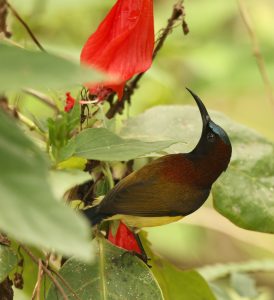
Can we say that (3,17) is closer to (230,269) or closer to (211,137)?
(211,137)

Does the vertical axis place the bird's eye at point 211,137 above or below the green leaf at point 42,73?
below

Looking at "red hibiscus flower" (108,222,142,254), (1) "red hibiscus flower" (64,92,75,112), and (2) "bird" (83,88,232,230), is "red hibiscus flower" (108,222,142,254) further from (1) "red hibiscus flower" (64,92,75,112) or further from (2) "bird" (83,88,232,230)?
(1) "red hibiscus flower" (64,92,75,112)

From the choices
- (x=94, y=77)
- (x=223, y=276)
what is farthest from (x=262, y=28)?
(x=94, y=77)

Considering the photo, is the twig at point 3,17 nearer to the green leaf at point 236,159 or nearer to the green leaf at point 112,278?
the green leaf at point 236,159

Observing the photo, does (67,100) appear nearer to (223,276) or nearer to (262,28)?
(223,276)

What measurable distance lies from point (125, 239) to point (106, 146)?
0.96 ft

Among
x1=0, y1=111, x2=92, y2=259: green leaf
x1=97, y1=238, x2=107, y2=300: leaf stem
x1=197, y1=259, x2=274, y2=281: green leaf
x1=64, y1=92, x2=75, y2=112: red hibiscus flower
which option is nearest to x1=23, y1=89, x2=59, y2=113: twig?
x1=64, y1=92, x2=75, y2=112: red hibiscus flower

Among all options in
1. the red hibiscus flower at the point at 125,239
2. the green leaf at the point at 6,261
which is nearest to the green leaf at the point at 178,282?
A: the red hibiscus flower at the point at 125,239

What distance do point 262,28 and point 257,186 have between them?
77.3 inches

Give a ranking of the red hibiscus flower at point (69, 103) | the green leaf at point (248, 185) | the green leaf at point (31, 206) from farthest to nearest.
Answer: the green leaf at point (248, 185) → the red hibiscus flower at point (69, 103) → the green leaf at point (31, 206)

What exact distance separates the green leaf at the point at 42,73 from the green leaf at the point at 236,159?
66 centimetres

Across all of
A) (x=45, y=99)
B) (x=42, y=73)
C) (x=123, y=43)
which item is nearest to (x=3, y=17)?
(x=45, y=99)

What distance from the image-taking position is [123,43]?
1091 millimetres

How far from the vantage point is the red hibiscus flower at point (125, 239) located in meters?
1.25
